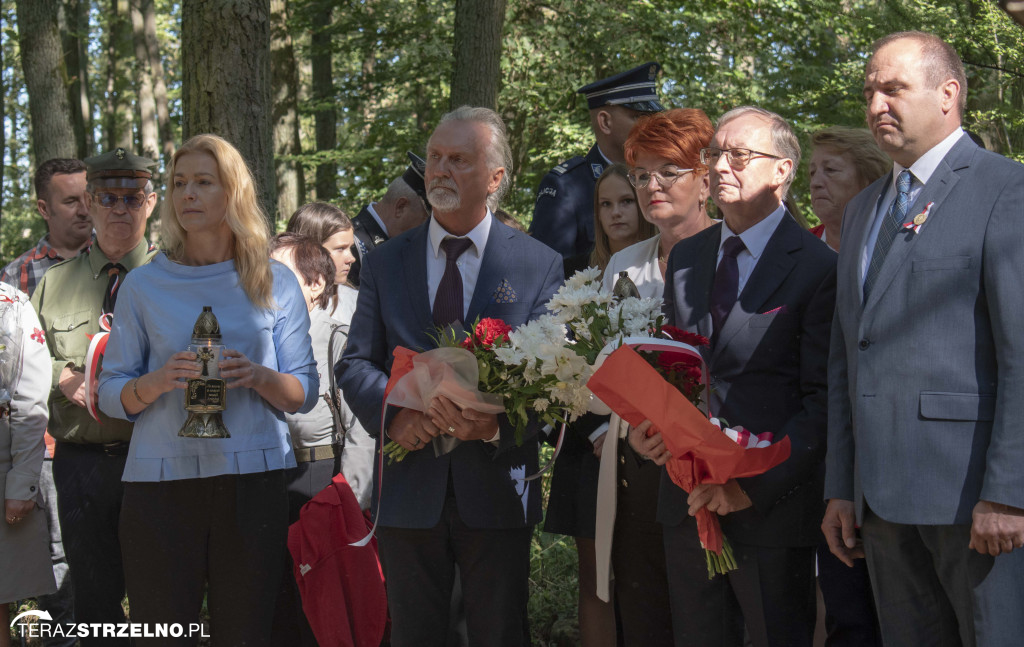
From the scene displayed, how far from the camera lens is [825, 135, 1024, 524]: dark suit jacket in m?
2.67

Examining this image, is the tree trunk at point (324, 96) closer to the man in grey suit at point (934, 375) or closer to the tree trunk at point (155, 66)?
the tree trunk at point (155, 66)

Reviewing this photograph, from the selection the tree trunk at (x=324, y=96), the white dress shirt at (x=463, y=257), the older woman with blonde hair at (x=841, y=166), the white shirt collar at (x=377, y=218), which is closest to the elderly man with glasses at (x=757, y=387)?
the white dress shirt at (x=463, y=257)

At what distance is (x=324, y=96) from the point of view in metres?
15.1

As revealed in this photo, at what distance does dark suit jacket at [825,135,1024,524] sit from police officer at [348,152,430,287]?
14.5 ft

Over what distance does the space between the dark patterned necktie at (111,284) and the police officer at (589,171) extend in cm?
221

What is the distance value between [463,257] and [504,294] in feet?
0.84

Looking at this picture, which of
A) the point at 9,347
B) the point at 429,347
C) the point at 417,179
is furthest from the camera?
the point at 417,179

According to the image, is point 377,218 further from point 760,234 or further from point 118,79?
point 118,79

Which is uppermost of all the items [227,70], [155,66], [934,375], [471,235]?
[155,66]

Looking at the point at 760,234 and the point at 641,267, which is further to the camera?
the point at 641,267

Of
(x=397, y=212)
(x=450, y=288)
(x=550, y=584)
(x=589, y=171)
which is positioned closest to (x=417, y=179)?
(x=397, y=212)

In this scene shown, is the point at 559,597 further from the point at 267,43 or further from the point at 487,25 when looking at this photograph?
the point at 487,25

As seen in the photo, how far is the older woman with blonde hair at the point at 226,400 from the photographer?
3.71 meters

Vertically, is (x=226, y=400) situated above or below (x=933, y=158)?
below
